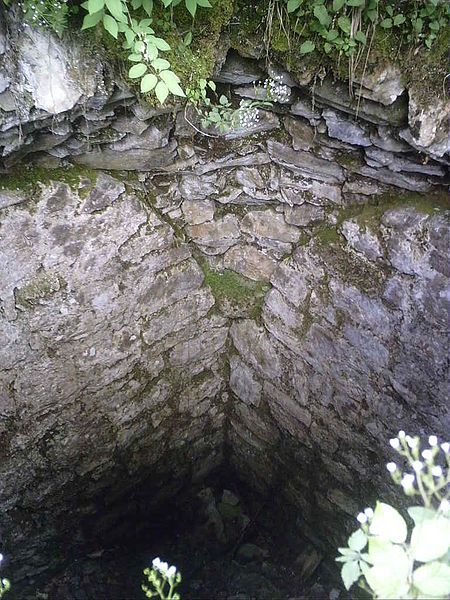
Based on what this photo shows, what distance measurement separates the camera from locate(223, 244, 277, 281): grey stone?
96.0 inches

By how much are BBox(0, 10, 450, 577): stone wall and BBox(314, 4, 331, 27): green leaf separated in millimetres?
195

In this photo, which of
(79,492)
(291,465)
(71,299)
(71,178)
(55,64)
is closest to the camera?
(55,64)

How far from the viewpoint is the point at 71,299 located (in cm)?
214

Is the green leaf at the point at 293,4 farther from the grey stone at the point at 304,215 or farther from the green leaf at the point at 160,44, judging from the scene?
the grey stone at the point at 304,215

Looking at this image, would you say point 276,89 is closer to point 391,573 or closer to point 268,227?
point 268,227

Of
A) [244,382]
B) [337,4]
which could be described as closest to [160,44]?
[337,4]

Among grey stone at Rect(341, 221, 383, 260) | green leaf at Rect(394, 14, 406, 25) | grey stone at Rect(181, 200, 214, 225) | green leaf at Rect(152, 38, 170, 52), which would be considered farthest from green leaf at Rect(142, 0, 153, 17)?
grey stone at Rect(341, 221, 383, 260)

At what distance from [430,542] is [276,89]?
1.41 metres

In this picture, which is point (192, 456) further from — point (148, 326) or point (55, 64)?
point (55, 64)

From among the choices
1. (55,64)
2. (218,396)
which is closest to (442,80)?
(55,64)

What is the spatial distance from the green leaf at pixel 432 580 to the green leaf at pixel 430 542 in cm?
2

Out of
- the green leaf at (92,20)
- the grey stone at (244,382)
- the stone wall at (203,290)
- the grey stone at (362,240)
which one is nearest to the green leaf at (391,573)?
the stone wall at (203,290)

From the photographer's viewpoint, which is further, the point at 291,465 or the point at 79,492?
the point at 291,465

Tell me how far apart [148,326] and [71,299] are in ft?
1.46
